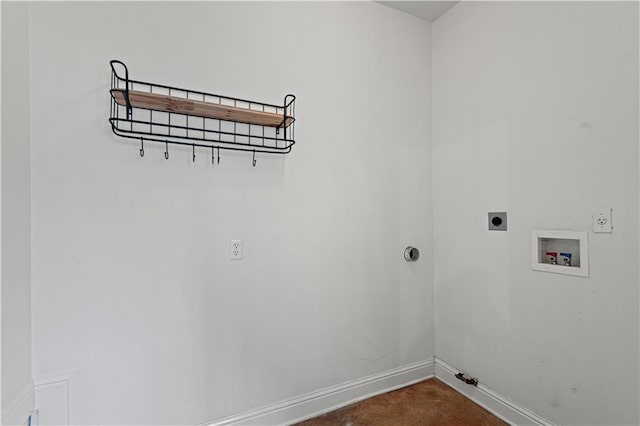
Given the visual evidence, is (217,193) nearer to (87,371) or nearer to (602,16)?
(87,371)

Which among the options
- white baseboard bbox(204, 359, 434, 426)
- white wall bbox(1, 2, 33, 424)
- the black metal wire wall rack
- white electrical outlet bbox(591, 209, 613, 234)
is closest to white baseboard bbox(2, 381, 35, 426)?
white wall bbox(1, 2, 33, 424)

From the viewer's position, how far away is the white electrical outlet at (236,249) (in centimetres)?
161

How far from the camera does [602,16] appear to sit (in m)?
1.35

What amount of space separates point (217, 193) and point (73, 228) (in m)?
0.65

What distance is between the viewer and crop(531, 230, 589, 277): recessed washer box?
4.64 feet

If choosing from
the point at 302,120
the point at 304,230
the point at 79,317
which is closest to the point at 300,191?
the point at 304,230

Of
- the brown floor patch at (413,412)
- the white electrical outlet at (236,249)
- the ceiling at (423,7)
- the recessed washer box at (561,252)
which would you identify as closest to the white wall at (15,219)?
the white electrical outlet at (236,249)

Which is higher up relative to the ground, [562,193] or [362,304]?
[562,193]

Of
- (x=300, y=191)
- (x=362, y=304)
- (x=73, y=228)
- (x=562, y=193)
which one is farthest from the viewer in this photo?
(x=362, y=304)

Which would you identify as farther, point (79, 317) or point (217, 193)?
point (217, 193)

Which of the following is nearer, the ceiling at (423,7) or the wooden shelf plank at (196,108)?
the wooden shelf plank at (196,108)

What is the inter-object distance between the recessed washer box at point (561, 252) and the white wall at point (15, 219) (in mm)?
2483

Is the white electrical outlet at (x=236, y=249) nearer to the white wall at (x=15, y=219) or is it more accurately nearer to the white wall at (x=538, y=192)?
the white wall at (x=15, y=219)

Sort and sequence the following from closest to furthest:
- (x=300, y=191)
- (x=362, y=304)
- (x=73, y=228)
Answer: (x=73, y=228)
(x=300, y=191)
(x=362, y=304)
